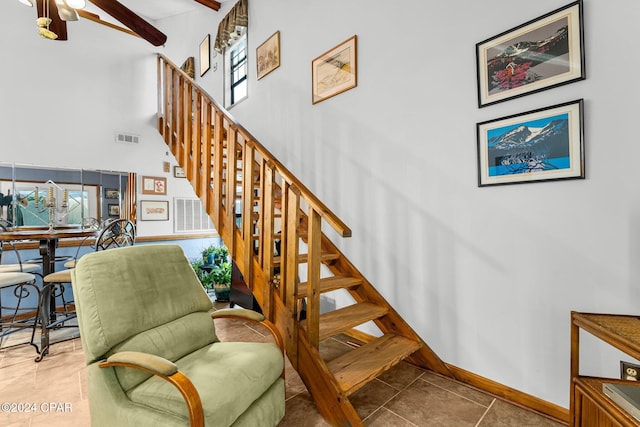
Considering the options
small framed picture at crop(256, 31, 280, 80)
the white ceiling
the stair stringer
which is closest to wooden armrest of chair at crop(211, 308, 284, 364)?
the stair stringer

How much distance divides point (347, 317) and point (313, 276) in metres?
0.61

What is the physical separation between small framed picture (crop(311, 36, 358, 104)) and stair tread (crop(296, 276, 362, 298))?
1.78 metres

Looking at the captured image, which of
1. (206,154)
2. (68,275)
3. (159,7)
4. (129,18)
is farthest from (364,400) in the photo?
(159,7)

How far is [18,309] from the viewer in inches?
106

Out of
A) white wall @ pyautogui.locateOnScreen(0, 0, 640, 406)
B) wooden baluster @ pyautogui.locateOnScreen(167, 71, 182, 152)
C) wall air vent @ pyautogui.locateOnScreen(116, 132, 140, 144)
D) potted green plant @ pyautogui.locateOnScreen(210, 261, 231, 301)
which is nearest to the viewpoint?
white wall @ pyautogui.locateOnScreen(0, 0, 640, 406)

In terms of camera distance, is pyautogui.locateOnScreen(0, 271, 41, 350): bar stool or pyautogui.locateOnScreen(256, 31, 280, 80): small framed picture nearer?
pyautogui.locateOnScreen(0, 271, 41, 350): bar stool

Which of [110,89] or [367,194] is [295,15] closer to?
[367,194]

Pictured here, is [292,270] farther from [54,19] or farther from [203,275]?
[203,275]

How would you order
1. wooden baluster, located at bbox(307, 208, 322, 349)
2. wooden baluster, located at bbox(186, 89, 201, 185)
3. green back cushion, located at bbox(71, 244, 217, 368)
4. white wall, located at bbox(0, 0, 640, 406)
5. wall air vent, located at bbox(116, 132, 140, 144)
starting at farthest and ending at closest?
wall air vent, located at bbox(116, 132, 140, 144)
wooden baluster, located at bbox(186, 89, 201, 185)
wooden baluster, located at bbox(307, 208, 322, 349)
white wall, located at bbox(0, 0, 640, 406)
green back cushion, located at bbox(71, 244, 217, 368)

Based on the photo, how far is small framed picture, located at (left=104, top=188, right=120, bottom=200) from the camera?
4297 millimetres

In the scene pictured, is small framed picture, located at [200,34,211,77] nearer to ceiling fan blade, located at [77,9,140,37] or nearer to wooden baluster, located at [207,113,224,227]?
ceiling fan blade, located at [77,9,140,37]

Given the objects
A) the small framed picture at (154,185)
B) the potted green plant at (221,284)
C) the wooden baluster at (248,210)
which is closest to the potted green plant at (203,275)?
the potted green plant at (221,284)

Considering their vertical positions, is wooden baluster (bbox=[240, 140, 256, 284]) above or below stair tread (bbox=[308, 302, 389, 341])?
above

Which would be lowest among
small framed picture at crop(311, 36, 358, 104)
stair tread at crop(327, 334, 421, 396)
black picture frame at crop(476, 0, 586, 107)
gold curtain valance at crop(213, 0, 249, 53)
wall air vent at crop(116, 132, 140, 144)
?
stair tread at crop(327, 334, 421, 396)
